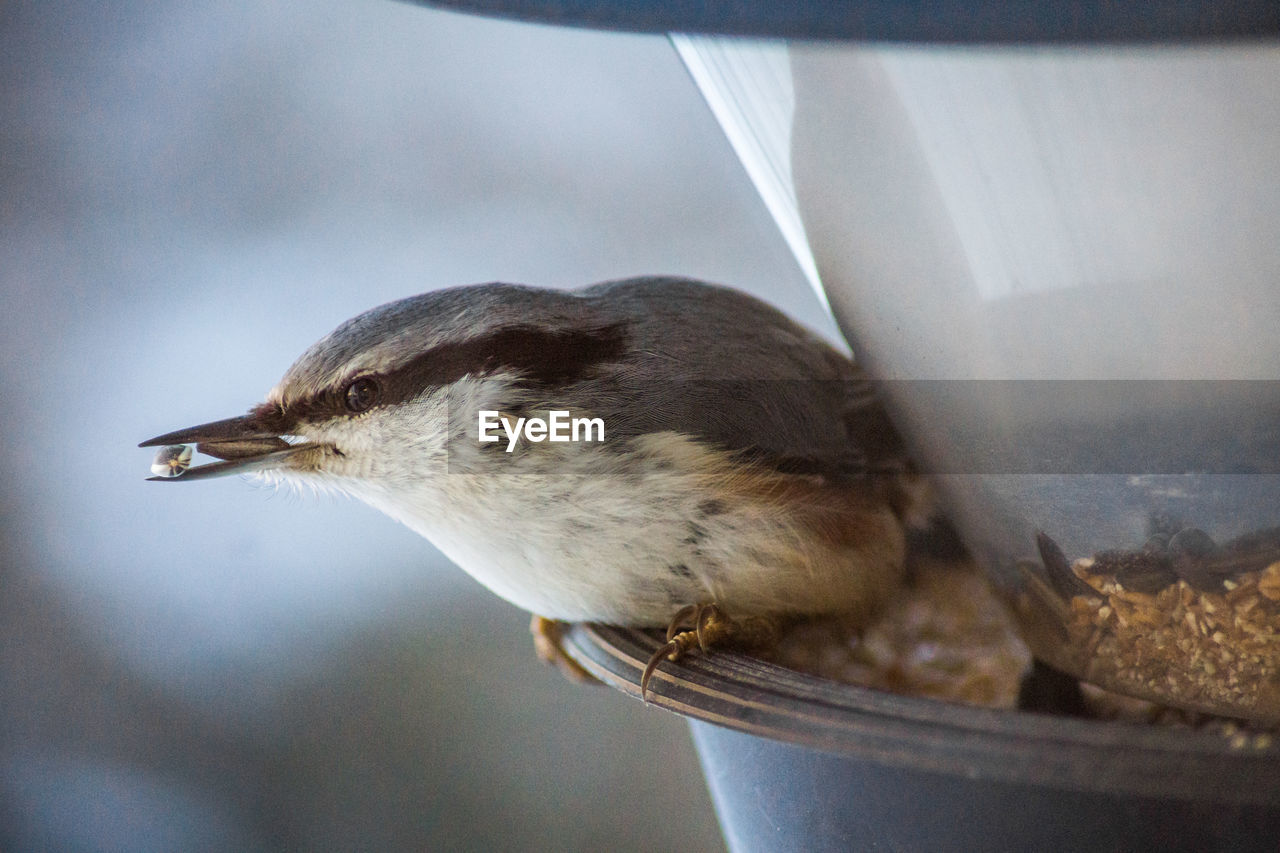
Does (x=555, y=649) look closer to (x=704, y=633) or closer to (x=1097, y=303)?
(x=704, y=633)

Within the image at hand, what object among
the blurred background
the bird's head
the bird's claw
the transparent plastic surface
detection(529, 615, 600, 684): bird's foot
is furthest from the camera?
the blurred background

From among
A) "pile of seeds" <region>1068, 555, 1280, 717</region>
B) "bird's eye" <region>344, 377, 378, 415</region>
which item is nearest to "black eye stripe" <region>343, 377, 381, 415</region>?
"bird's eye" <region>344, 377, 378, 415</region>

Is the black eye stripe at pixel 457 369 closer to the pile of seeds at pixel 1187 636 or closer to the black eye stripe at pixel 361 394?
the black eye stripe at pixel 361 394

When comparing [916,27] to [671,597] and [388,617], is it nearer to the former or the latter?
[671,597]

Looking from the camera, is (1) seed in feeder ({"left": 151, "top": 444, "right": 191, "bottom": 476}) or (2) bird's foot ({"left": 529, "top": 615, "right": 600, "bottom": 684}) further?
(2) bird's foot ({"left": 529, "top": 615, "right": 600, "bottom": 684})

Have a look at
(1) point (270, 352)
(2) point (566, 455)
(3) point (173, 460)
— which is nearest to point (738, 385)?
(2) point (566, 455)

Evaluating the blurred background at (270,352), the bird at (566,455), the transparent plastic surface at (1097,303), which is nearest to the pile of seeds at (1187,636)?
the transparent plastic surface at (1097,303)

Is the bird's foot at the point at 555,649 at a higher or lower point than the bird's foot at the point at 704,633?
lower

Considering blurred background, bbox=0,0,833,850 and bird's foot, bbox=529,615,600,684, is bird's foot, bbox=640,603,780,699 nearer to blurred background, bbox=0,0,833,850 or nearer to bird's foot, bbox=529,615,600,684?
bird's foot, bbox=529,615,600,684
